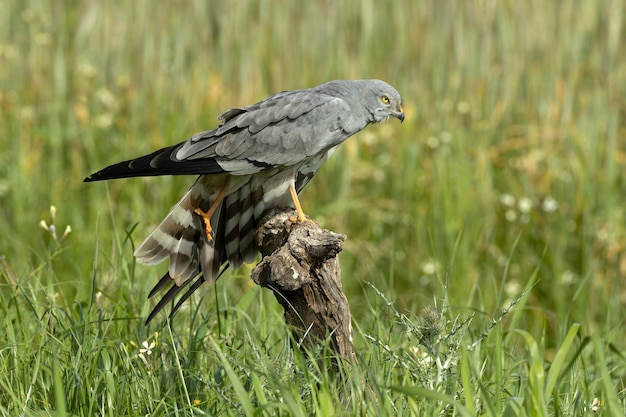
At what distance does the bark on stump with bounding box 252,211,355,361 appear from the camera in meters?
2.92

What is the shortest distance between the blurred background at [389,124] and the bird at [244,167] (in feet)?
3.35

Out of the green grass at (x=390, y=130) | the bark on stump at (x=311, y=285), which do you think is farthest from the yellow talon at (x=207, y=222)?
the bark on stump at (x=311, y=285)

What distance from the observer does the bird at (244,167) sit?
12.0ft

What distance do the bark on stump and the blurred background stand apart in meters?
1.85

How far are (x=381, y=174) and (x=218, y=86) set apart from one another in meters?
1.28

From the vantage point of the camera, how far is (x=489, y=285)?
5.48 m

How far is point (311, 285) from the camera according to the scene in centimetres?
300

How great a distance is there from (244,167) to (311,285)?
2.75 ft

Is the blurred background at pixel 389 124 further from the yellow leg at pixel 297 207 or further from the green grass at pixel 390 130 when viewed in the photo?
the yellow leg at pixel 297 207

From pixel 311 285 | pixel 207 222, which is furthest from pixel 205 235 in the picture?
pixel 311 285

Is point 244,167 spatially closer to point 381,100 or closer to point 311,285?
point 381,100

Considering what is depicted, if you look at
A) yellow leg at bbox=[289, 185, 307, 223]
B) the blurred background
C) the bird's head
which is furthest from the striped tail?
the blurred background

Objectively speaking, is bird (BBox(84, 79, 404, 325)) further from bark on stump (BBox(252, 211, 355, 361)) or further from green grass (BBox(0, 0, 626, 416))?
bark on stump (BBox(252, 211, 355, 361))

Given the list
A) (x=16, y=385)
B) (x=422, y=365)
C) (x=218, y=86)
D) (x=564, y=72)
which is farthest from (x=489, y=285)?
(x=16, y=385)
